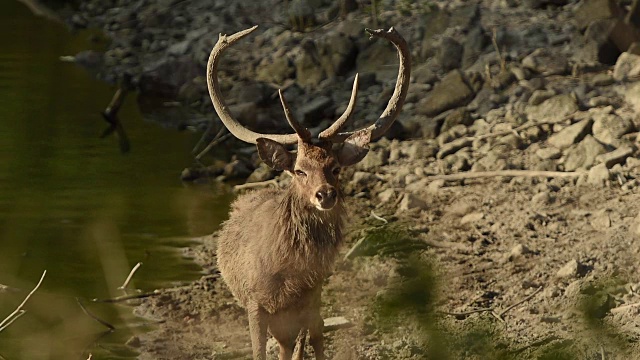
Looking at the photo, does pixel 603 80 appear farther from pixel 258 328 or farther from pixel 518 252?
pixel 258 328

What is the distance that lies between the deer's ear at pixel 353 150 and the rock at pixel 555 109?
555 cm

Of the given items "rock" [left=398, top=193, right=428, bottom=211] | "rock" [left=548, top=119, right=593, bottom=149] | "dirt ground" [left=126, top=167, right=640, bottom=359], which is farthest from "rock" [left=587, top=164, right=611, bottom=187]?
"rock" [left=398, top=193, right=428, bottom=211]

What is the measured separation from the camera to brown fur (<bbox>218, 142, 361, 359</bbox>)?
7.71m

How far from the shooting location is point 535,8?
54.6 feet

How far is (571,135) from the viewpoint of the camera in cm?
1230

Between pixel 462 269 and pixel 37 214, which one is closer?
pixel 462 269

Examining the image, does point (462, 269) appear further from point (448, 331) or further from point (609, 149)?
point (448, 331)

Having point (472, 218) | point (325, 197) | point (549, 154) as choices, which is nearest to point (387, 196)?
point (472, 218)

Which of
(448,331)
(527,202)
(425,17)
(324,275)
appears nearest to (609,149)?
(527,202)

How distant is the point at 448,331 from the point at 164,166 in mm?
12413

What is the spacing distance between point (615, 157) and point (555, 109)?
5.88 feet

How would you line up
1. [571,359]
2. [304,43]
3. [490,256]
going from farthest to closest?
[304,43] → [490,256] → [571,359]

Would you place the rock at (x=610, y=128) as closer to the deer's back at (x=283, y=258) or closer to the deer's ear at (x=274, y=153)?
the deer's back at (x=283, y=258)

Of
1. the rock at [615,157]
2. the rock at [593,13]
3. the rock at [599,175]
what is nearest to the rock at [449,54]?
the rock at [593,13]
